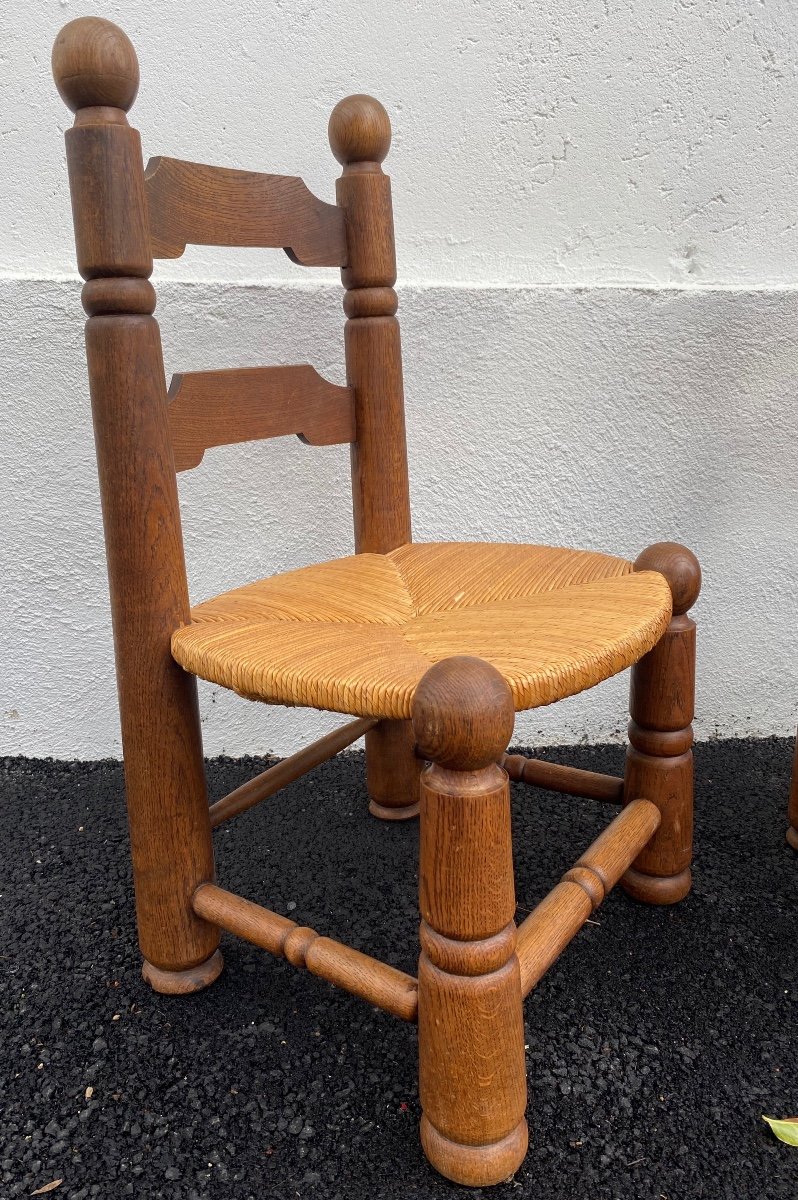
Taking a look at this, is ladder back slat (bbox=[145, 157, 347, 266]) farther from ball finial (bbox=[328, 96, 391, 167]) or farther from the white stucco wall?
the white stucco wall

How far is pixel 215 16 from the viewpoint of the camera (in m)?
1.07

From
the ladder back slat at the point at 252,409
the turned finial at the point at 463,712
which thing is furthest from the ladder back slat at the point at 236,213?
the turned finial at the point at 463,712

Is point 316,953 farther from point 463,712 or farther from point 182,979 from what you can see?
point 463,712

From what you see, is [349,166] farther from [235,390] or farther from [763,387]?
[763,387]

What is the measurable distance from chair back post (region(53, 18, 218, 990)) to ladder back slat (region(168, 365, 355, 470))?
0.05 metres

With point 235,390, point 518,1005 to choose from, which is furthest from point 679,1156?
point 235,390

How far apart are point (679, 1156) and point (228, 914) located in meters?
0.37

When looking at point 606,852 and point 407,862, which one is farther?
point 407,862

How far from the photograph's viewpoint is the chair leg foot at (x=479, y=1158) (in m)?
0.59

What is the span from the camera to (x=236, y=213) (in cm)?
77

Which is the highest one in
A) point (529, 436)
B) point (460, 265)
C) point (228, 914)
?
point (460, 265)

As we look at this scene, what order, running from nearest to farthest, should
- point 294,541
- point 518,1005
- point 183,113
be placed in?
point 518,1005, point 183,113, point 294,541

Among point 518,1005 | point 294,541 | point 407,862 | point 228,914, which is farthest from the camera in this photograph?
point 294,541

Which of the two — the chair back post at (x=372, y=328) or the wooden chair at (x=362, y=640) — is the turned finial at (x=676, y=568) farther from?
the chair back post at (x=372, y=328)
